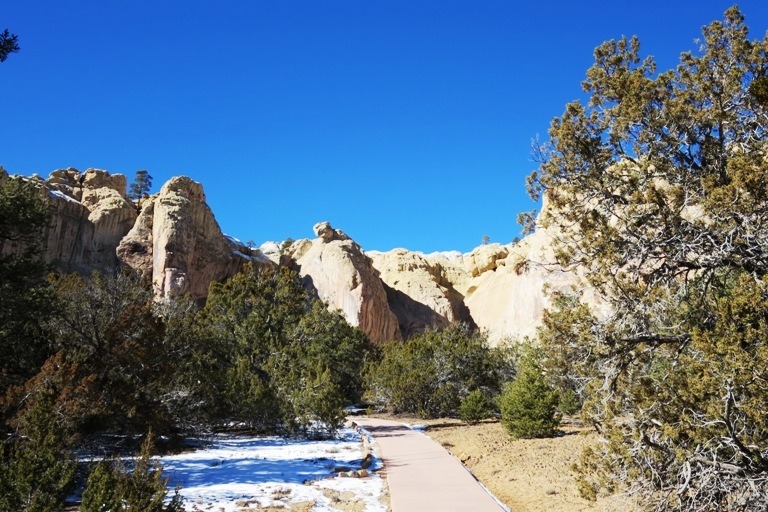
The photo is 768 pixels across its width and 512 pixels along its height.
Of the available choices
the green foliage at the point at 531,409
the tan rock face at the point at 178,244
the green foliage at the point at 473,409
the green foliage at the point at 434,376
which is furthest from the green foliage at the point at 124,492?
the tan rock face at the point at 178,244

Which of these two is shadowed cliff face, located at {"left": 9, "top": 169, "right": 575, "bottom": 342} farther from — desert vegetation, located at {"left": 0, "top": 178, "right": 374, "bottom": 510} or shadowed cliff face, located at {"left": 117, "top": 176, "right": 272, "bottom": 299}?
desert vegetation, located at {"left": 0, "top": 178, "right": 374, "bottom": 510}

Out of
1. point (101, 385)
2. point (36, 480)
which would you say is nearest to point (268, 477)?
point (101, 385)

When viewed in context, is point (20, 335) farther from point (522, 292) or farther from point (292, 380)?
point (522, 292)

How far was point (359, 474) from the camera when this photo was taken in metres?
10.1

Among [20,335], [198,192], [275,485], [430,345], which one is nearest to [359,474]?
[275,485]

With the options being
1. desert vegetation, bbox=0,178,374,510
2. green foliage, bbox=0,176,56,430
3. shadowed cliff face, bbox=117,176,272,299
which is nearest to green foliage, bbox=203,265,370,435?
desert vegetation, bbox=0,178,374,510

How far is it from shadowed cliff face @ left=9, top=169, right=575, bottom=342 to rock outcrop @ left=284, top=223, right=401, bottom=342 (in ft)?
0.36

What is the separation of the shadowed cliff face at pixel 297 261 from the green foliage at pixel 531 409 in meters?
16.6

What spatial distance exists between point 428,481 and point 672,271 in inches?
214

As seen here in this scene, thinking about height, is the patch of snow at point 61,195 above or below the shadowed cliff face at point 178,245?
above

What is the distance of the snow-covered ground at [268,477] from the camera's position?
8164 mm

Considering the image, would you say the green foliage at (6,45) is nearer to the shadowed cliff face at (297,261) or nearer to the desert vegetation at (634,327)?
the desert vegetation at (634,327)

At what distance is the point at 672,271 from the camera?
729 cm

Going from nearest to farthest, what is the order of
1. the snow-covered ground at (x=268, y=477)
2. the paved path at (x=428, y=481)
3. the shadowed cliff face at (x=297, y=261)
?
1. the paved path at (x=428, y=481)
2. the snow-covered ground at (x=268, y=477)
3. the shadowed cliff face at (x=297, y=261)
